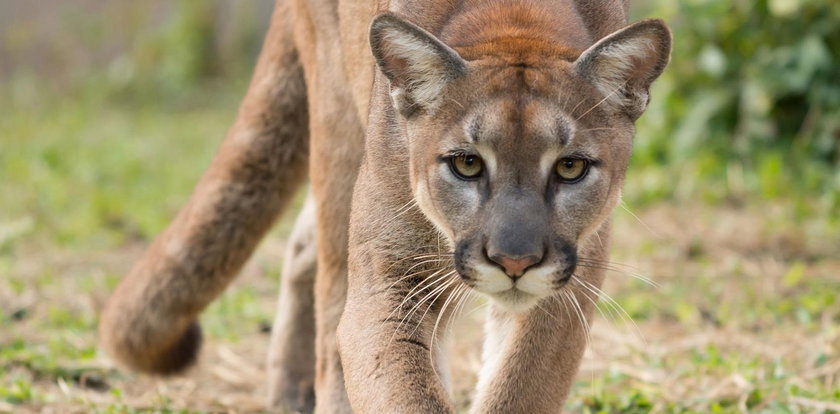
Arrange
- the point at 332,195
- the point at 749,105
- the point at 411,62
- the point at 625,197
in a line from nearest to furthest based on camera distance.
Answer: the point at 411,62, the point at 332,195, the point at 625,197, the point at 749,105

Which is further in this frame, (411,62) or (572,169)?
(411,62)

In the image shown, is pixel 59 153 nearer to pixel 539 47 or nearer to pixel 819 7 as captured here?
pixel 819 7

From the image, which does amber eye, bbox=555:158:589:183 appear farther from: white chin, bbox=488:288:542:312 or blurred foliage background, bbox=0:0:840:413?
blurred foliage background, bbox=0:0:840:413

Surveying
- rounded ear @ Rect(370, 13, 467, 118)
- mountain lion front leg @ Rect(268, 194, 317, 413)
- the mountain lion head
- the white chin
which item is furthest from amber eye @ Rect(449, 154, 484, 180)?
mountain lion front leg @ Rect(268, 194, 317, 413)

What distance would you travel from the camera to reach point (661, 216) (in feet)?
28.0

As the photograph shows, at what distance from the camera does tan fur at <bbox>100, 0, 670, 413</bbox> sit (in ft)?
12.3

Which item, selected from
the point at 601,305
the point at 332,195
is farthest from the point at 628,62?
the point at 601,305

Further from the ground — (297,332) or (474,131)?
(474,131)

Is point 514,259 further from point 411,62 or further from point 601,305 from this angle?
point 601,305

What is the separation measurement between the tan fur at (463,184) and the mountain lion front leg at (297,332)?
22.5 inches

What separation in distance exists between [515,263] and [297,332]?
7.12 ft

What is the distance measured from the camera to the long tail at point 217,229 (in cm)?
539

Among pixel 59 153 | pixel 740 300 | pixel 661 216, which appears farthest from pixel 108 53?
pixel 740 300

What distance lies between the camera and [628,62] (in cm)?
392
